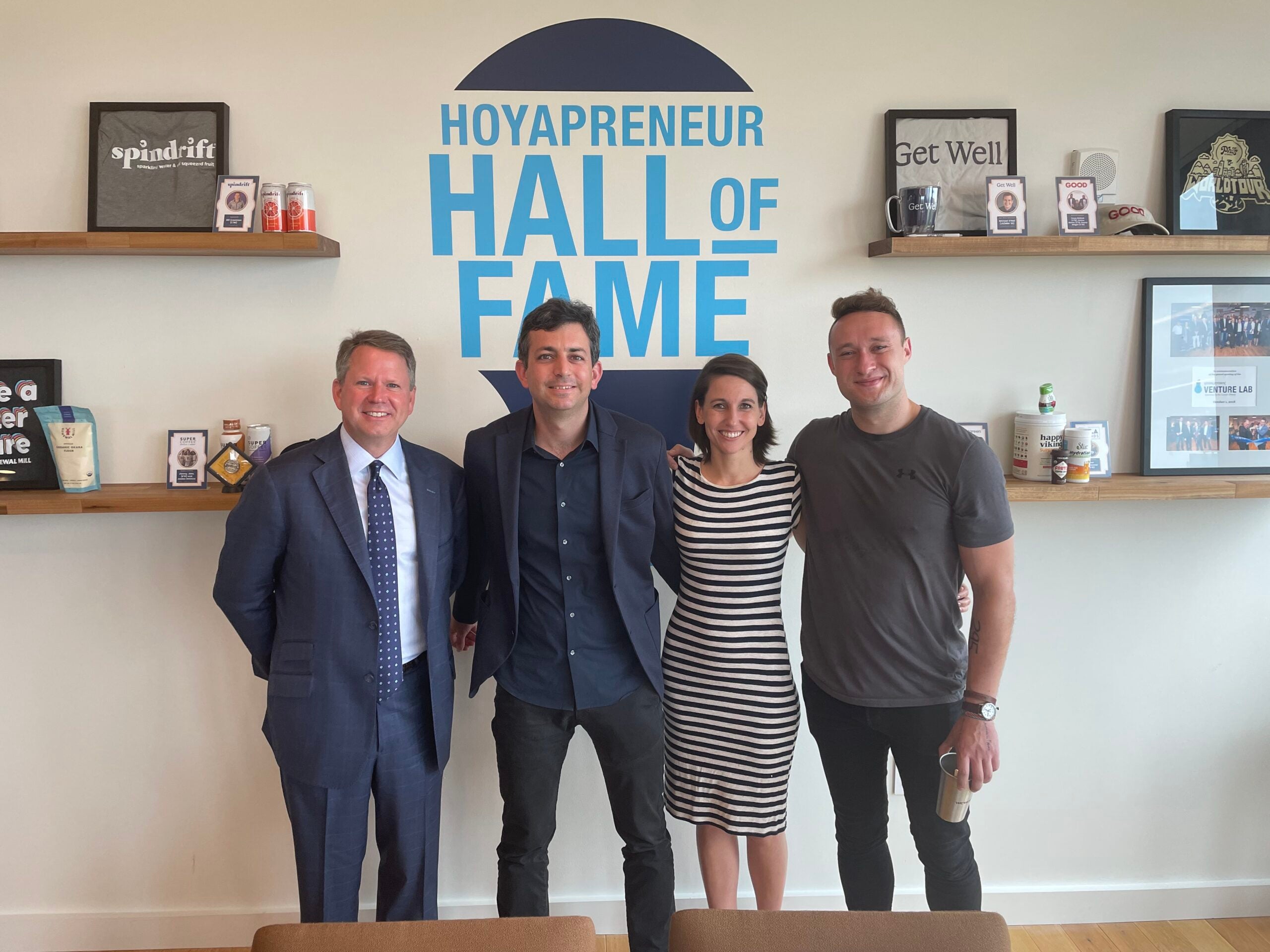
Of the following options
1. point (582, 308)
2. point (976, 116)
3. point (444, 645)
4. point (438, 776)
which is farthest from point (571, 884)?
point (976, 116)

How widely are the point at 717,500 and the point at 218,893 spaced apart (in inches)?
78.3

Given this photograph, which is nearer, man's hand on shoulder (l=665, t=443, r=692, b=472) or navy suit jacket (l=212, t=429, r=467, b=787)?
navy suit jacket (l=212, t=429, r=467, b=787)

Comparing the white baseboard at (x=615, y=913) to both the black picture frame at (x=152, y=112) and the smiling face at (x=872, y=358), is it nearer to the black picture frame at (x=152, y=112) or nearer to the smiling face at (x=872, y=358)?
the smiling face at (x=872, y=358)

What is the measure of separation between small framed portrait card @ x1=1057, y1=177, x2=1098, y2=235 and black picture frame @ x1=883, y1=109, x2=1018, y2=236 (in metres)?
0.15

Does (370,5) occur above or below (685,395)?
above

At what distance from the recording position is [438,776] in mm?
2061

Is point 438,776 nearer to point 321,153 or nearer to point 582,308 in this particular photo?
point 582,308

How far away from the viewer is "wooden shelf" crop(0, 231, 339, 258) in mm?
2107

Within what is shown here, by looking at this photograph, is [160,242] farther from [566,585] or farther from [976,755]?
[976,755]

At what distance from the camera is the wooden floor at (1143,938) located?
244 centimetres

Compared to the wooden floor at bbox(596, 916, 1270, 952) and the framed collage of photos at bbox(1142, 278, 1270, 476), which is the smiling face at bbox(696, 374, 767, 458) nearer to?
the framed collage of photos at bbox(1142, 278, 1270, 476)

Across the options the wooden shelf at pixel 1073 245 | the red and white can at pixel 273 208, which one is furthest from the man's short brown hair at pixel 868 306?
the red and white can at pixel 273 208

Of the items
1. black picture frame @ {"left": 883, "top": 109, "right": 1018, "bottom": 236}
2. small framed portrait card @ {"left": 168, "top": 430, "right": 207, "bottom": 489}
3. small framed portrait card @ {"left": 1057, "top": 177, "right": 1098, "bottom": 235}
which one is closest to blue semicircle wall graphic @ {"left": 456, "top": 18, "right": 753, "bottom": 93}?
black picture frame @ {"left": 883, "top": 109, "right": 1018, "bottom": 236}

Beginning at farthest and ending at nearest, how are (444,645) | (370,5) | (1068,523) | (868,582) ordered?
(1068,523) < (370,5) < (444,645) < (868,582)
